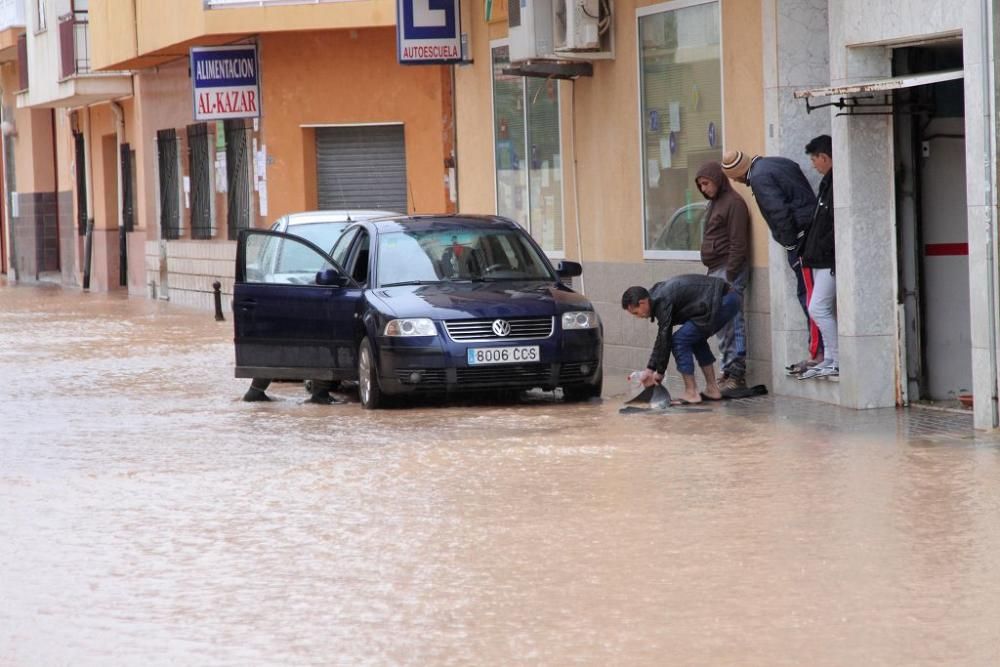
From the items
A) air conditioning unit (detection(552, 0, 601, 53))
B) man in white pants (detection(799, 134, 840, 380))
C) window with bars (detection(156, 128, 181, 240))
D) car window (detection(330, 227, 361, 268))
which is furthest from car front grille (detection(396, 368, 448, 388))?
window with bars (detection(156, 128, 181, 240))

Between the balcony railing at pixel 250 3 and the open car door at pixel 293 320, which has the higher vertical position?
the balcony railing at pixel 250 3

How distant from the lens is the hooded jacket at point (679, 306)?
1433cm

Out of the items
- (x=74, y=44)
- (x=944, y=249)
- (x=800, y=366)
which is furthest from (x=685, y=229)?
(x=74, y=44)

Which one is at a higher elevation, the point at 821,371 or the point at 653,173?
the point at 653,173

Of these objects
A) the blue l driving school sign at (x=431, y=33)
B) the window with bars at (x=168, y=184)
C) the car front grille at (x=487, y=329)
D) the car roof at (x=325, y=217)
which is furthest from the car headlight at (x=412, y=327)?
the window with bars at (x=168, y=184)

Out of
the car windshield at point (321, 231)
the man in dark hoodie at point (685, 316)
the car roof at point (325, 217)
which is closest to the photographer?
the man in dark hoodie at point (685, 316)

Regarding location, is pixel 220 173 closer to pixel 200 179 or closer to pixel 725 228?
pixel 200 179

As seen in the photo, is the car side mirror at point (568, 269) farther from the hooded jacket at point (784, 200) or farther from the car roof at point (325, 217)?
the car roof at point (325, 217)

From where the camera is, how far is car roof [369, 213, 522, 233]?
16438 millimetres

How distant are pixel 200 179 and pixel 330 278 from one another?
18.3 meters

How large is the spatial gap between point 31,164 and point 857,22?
37.7 meters

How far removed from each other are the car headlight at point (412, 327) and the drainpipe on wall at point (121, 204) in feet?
86.3

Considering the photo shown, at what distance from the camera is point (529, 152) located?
20828mm

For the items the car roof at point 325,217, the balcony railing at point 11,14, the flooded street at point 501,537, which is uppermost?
the balcony railing at point 11,14
